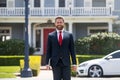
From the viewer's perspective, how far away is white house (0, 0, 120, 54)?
36094 mm

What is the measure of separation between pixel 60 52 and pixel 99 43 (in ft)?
83.8

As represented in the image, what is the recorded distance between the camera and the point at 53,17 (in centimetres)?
3606

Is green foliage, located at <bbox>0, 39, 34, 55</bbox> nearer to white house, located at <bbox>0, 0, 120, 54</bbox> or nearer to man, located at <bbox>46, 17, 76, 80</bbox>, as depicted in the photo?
white house, located at <bbox>0, 0, 120, 54</bbox>

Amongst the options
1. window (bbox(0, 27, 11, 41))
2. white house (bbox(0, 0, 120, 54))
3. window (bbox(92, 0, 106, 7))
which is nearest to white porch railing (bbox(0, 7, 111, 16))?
white house (bbox(0, 0, 120, 54))

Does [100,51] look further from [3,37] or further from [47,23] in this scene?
[3,37]

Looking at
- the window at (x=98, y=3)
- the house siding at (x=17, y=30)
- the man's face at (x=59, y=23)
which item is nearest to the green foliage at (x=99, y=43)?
the window at (x=98, y=3)

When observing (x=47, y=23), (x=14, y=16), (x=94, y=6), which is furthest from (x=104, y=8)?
(x=14, y=16)

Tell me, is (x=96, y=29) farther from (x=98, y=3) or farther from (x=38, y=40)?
(x=38, y=40)

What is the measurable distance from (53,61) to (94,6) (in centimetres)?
2924

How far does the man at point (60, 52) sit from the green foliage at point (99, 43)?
24.9 metres

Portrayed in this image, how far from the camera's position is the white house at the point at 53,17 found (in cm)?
3609

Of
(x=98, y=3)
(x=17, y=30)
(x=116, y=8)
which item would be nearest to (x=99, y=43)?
(x=116, y=8)

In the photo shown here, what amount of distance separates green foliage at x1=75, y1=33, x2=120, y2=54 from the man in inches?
979

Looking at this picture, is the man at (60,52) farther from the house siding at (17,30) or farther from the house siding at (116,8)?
the house siding at (116,8)
